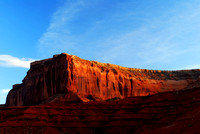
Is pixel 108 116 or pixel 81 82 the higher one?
pixel 81 82

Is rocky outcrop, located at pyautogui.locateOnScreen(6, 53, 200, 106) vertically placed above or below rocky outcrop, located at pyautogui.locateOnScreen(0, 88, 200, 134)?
above

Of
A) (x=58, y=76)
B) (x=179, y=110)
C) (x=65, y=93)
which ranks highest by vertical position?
(x=58, y=76)

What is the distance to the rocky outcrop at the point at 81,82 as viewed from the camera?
5947cm

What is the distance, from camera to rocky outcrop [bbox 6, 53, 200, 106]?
59469 mm

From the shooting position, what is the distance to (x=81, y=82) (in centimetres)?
6225

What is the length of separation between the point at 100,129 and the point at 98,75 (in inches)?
1348

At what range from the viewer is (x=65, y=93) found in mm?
56562

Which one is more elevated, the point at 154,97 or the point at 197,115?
the point at 154,97

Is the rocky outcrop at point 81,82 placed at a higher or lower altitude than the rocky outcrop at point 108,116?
higher

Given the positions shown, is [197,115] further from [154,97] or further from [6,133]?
[6,133]

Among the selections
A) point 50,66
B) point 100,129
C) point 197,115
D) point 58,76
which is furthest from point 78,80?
point 197,115

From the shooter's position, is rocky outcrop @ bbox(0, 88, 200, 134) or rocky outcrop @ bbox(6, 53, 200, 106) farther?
rocky outcrop @ bbox(6, 53, 200, 106)

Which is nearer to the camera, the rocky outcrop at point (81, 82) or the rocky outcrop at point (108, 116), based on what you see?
the rocky outcrop at point (108, 116)

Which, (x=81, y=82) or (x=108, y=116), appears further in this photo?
(x=81, y=82)
